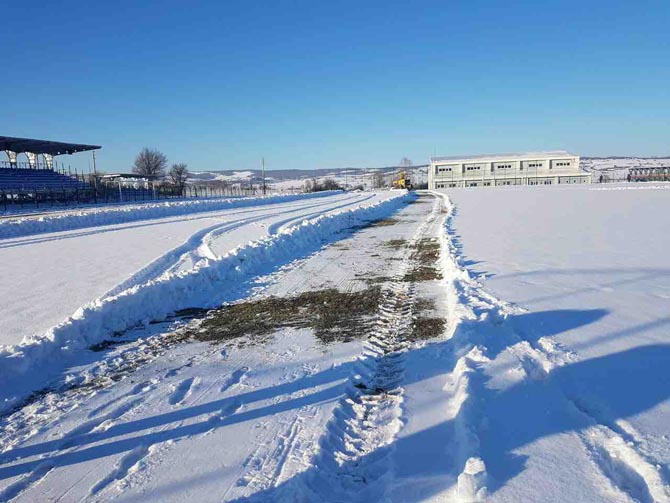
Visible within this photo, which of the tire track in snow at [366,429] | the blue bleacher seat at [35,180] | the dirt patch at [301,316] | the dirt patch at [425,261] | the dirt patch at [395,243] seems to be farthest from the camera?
the blue bleacher seat at [35,180]

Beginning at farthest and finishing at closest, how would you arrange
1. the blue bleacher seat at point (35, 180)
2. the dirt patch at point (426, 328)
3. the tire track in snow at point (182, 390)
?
the blue bleacher seat at point (35, 180), the dirt patch at point (426, 328), the tire track in snow at point (182, 390)

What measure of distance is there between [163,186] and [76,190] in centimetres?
1966

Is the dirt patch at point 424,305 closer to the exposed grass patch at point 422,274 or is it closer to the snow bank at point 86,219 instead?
the exposed grass patch at point 422,274

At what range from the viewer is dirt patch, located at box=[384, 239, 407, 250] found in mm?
15474

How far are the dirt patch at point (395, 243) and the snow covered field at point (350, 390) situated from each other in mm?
5205

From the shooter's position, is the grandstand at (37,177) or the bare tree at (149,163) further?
the bare tree at (149,163)

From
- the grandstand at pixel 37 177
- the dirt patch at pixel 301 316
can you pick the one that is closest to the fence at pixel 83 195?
the grandstand at pixel 37 177

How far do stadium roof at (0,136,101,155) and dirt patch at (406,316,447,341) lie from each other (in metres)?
56.4

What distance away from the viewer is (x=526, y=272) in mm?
10195

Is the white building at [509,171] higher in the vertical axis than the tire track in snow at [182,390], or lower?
higher

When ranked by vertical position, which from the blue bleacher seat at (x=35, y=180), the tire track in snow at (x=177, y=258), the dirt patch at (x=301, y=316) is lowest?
the dirt patch at (x=301, y=316)

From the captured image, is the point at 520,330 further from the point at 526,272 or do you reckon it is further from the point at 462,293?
the point at 526,272

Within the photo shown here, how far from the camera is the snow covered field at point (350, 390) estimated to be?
334 centimetres

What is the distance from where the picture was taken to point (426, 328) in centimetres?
662
